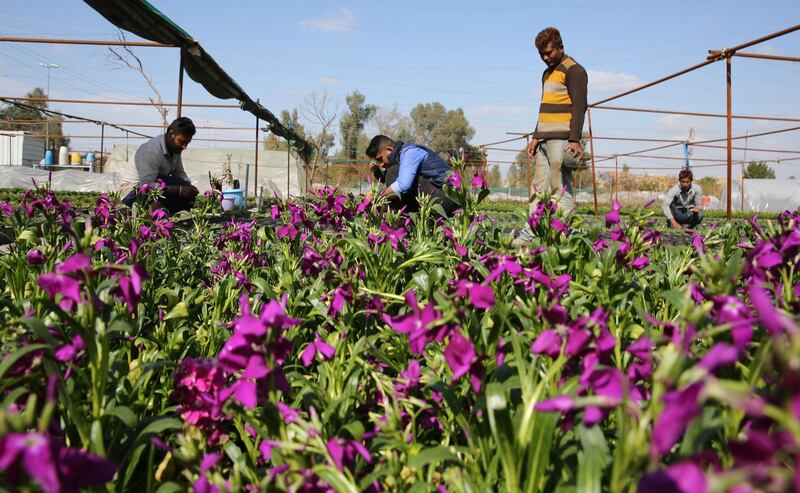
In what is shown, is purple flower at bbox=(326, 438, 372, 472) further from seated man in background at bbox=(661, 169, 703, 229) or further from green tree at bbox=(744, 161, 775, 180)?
green tree at bbox=(744, 161, 775, 180)

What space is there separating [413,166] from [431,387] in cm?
384

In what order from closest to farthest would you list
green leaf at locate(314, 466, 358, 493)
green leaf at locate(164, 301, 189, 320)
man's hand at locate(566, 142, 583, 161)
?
1. green leaf at locate(314, 466, 358, 493)
2. green leaf at locate(164, 301, 189, 320)
3. man's hand at locate(566, 142, 583, 161)

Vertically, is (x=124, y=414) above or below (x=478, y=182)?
below

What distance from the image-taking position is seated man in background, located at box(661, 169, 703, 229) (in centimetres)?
798

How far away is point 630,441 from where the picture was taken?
70 centimetres

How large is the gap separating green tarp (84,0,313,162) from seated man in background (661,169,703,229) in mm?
6769

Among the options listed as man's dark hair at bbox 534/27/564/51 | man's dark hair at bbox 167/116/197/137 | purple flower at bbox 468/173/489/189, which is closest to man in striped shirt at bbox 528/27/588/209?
man's dark hair at bbox 534/27/564/51

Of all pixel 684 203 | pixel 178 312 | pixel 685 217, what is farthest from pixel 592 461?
pixel 685 217

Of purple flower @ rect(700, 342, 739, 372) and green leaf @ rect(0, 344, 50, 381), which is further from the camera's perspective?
green leaf @ rect(0, 344, 50, 381)

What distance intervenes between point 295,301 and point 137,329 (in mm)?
556

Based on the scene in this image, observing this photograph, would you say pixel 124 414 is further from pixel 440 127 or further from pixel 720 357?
pixel 440 127

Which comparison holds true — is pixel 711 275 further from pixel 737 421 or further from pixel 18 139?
pixel 18 139

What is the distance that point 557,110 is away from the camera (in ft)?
16.4

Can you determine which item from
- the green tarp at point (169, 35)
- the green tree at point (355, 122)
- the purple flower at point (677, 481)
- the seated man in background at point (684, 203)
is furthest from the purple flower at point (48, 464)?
the green tree at point (355, 122)
